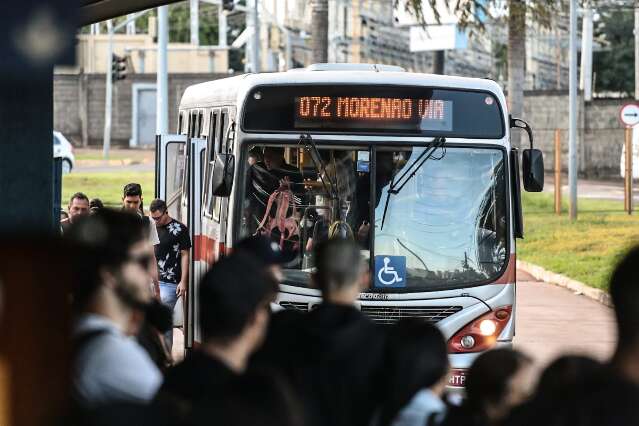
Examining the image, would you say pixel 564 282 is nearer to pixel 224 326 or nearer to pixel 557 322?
pixel 557 322

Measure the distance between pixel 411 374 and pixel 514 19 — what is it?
1124 inches

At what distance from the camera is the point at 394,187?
37.3ft

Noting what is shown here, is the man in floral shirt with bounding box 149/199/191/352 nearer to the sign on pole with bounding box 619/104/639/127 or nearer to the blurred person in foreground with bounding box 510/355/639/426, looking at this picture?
the blurred person in foreground with bounding box 510/355/639/426

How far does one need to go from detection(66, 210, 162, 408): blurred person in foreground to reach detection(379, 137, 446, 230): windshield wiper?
639cm

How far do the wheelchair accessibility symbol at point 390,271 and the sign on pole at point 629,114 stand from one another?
75.3 feet

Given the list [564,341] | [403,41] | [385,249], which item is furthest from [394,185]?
[403,41]

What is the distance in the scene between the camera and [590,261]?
25297 millimetres

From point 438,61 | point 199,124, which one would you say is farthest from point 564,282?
point 438,61

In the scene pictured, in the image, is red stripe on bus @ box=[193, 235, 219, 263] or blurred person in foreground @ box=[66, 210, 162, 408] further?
red stripe on bus @ box=[193, 235, 219, 263]

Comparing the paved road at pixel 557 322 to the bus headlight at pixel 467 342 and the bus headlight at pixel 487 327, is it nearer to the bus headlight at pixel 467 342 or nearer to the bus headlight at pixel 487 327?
the bus headlight at pixel 487 327

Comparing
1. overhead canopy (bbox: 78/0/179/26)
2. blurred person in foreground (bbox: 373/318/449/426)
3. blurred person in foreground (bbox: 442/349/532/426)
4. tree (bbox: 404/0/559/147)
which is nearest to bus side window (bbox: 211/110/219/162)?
overhead canopy (bbox: 78/0/179/26)

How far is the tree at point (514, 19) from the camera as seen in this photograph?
2828cm

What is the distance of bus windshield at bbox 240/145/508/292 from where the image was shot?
11344 mm

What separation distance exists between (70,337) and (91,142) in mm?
67198
